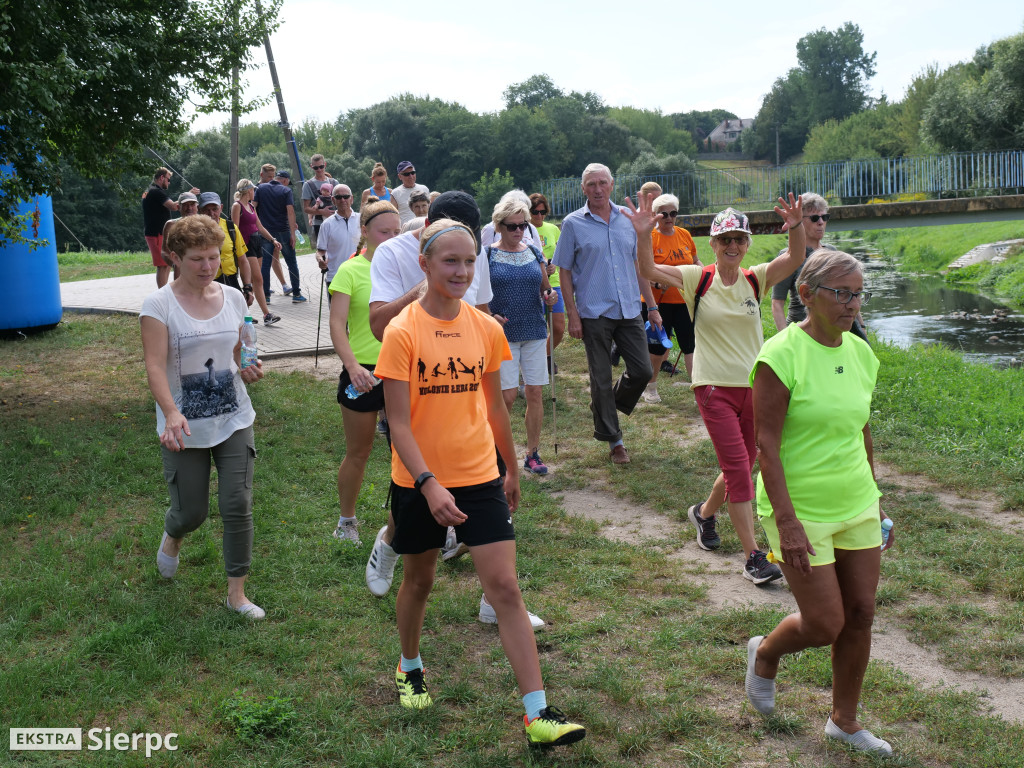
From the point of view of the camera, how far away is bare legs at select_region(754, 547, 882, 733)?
331 centimetres

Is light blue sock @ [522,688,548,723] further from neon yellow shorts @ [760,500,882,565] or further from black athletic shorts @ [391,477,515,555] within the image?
neon yellow shorts @ [760,500,882,565]

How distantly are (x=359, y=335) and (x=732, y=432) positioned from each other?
232cm

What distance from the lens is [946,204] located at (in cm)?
1942

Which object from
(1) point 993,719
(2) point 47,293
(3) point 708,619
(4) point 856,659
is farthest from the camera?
(2) point 47,293

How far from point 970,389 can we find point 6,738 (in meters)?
10.4

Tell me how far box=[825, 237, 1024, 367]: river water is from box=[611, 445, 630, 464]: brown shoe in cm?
998

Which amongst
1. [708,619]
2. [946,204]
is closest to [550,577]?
[708,619]

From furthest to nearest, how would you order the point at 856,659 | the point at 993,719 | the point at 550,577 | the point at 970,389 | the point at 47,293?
the point at 47,293 → the point at 970,389 → the point at 550,577 → the point at 993,719 → the point at 856,659

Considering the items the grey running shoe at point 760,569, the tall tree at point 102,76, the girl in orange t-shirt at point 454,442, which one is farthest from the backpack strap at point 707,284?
the tall tree at point 102,76

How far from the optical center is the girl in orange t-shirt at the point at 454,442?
3.42 metres

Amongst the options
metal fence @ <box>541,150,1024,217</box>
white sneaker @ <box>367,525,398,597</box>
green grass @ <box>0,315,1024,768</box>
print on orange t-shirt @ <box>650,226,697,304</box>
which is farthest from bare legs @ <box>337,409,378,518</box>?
metal fence @ <box>541,150,1024,217</box>

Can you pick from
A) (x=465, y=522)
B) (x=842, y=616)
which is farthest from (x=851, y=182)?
(x=465, y=522)

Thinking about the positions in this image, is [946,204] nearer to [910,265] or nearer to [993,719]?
[910,265]

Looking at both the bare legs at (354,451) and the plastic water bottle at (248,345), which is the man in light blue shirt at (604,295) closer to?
the bare legs at (354,451)
